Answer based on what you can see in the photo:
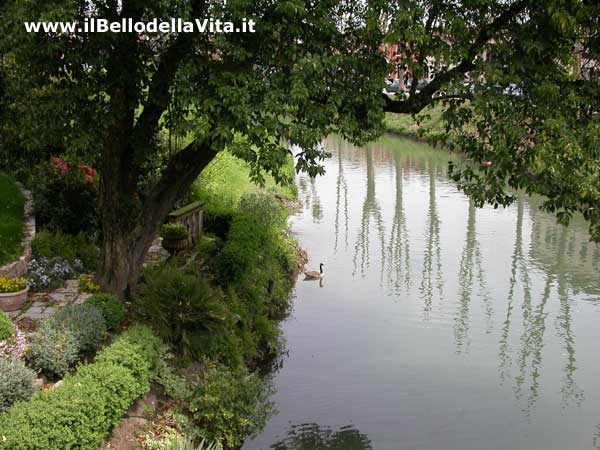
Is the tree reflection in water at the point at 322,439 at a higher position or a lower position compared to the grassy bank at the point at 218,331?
lower

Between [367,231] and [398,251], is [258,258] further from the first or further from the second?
[367,231]

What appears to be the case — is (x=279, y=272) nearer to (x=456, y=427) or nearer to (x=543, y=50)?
(x=456, y=427)

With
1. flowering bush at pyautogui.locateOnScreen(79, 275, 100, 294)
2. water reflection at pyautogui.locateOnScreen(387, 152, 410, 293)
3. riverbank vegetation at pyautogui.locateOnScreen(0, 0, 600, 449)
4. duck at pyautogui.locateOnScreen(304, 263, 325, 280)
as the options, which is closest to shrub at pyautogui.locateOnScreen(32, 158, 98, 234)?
riverbank vegetation at pyautogui.locateOnScreen(0, 0, 600, 449)

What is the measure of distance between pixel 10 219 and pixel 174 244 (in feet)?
9.12

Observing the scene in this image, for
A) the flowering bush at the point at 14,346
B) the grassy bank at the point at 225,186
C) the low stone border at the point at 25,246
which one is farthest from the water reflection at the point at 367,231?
the flowering bush at the point at 14,346

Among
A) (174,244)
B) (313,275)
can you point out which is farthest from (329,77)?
(313,275)

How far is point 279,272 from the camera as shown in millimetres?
15438

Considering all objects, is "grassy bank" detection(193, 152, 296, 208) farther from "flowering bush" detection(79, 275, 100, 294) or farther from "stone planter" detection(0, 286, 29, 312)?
"stone planter" detection(0, 286, 29, 312)

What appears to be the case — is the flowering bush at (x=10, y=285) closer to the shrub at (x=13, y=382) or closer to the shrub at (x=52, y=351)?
the shrub at (x=52, y=351)

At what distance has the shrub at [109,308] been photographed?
8780 millimetres

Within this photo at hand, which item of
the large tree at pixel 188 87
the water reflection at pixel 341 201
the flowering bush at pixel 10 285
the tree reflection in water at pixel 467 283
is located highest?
the large tree at pixel 188 87

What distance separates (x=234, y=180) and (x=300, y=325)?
8965mm

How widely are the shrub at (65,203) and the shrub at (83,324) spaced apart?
4.02 meters

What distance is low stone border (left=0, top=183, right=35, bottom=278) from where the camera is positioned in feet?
32.6
